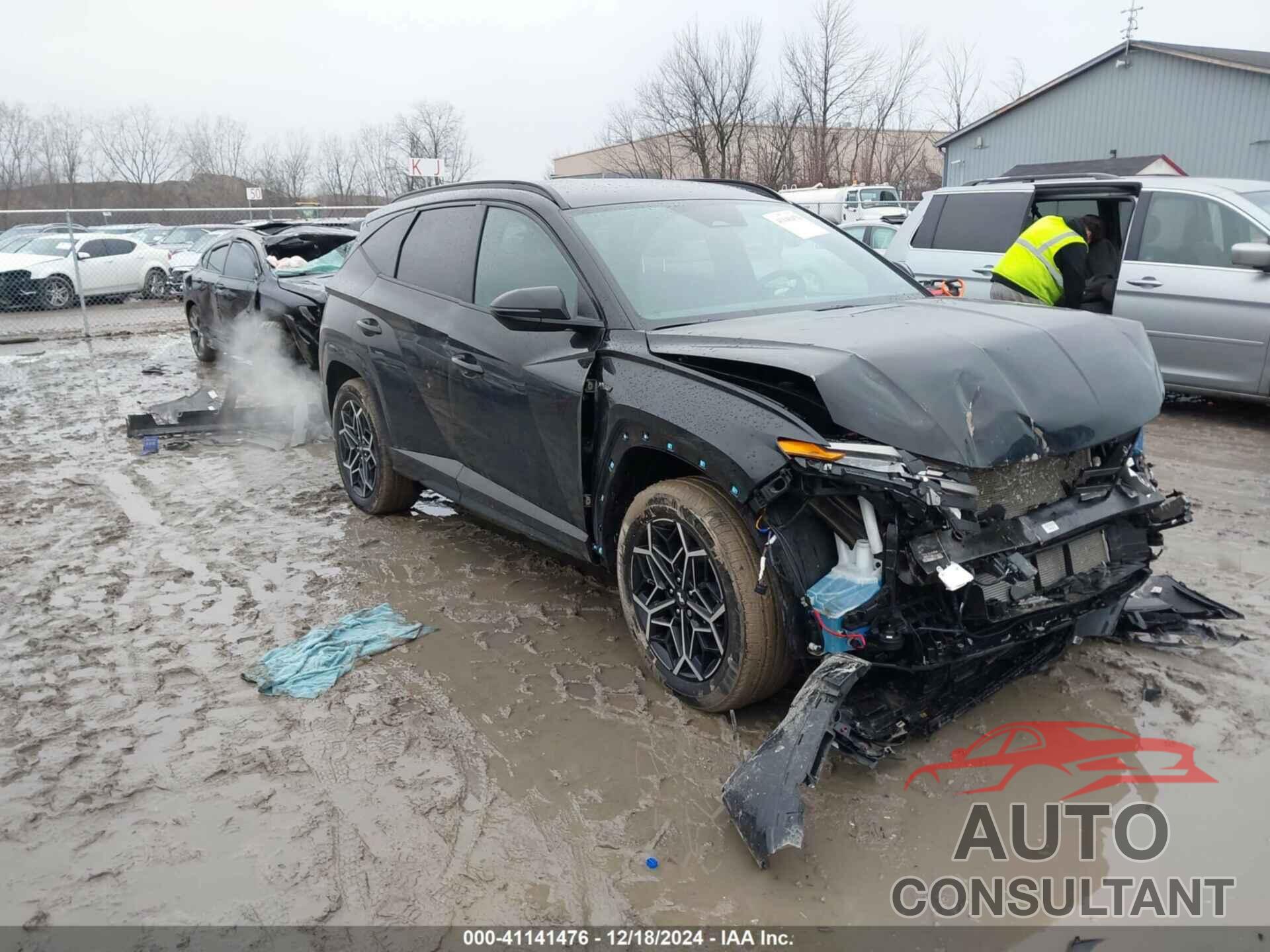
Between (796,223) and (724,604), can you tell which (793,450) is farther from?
(796,223)

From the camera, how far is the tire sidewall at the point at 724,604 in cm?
314

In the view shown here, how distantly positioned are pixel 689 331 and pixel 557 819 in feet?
5.86

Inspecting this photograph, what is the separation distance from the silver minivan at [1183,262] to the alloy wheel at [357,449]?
499 cm

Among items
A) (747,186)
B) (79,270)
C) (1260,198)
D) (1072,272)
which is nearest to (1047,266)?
(1072,272)

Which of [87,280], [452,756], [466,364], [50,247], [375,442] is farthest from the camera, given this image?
[87,280]

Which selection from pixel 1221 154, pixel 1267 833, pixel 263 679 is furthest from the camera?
pixel 1221 154

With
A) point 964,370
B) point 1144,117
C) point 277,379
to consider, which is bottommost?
point 277,379

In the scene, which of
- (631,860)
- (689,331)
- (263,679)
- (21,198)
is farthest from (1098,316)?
(21,198)

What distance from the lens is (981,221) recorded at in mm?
8508

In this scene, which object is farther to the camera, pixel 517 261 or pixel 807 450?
pixel 517 261

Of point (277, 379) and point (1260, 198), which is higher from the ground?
point (1260, 198)

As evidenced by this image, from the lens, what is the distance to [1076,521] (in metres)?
3.11

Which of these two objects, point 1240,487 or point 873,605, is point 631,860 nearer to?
point 873,605

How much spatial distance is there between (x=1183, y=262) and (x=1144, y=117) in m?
21.6
